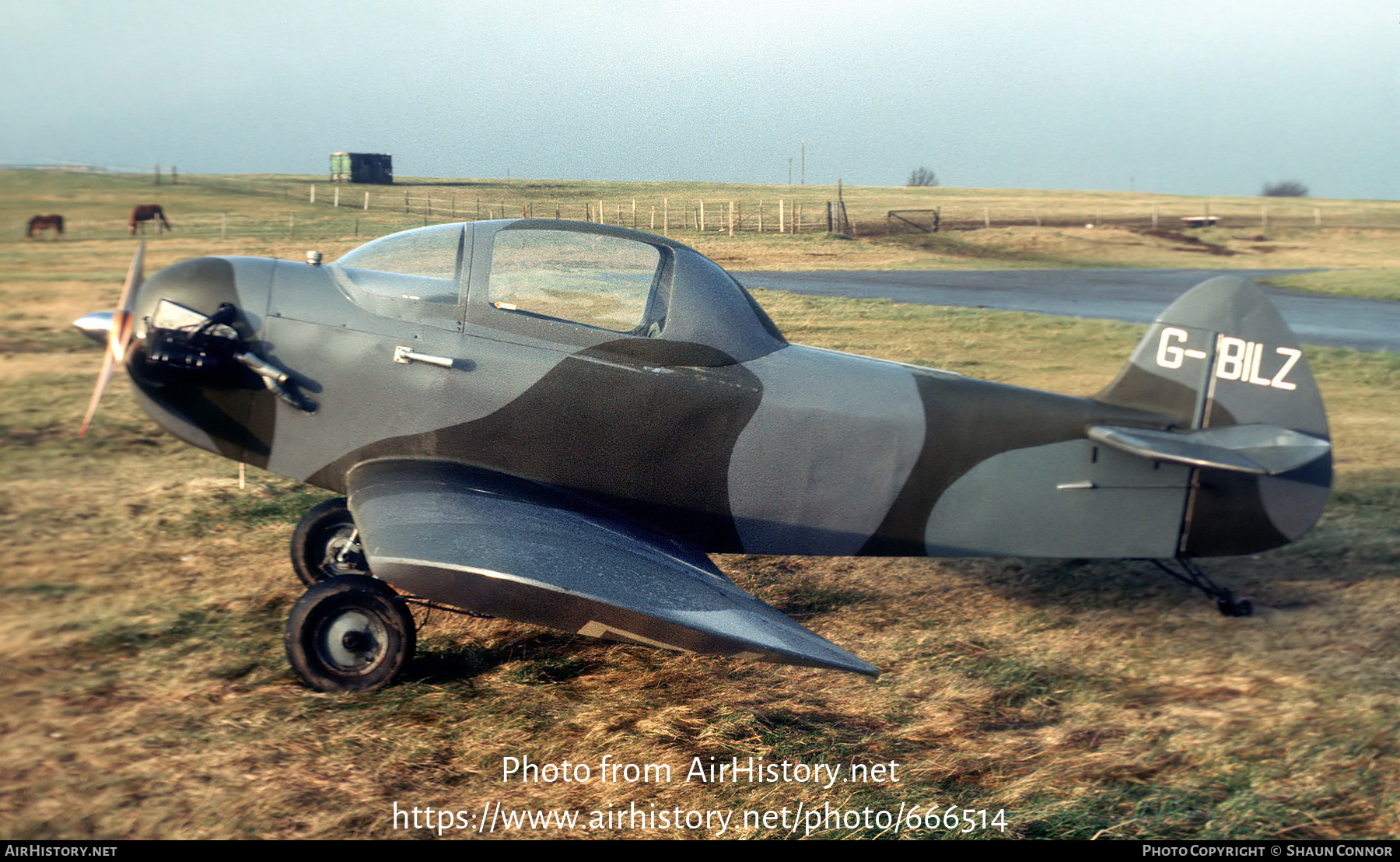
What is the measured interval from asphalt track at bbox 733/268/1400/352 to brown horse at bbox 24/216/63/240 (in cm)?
1394

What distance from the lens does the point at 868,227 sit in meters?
46.2

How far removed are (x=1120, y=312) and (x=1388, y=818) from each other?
61.8 feet

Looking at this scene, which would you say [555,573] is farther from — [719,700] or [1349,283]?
[1349,283]

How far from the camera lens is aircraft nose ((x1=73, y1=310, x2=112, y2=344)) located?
536cm

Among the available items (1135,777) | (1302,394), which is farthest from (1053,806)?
(1302,394)

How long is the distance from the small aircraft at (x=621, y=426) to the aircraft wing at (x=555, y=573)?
4cm

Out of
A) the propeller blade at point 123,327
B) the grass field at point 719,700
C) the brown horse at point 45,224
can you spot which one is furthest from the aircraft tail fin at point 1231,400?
the brown horse at point 45,224

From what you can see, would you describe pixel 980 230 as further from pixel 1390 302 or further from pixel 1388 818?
pixel 1388 818

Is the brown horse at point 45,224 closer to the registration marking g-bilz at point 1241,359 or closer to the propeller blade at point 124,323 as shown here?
the propeller blade at point 124,323

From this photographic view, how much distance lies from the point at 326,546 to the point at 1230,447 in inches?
212

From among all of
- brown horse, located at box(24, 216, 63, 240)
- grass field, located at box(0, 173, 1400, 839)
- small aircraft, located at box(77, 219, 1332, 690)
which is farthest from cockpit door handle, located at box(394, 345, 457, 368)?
brown horse, located at box(24, 216, 63, 240)

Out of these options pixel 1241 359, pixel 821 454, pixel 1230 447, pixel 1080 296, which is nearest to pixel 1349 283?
pixel 1080 296

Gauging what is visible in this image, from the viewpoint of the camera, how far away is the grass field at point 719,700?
11.8ft

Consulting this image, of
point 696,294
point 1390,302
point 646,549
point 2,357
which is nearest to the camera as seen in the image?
point 646,549
